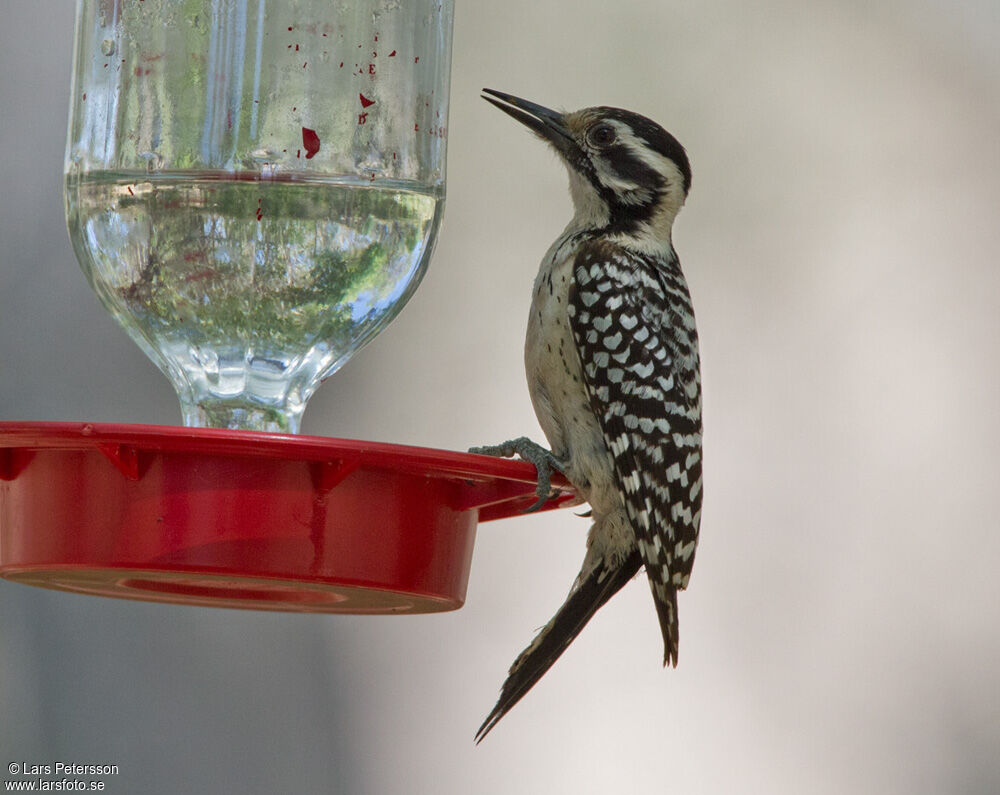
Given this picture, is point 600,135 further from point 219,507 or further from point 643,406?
point 219,507

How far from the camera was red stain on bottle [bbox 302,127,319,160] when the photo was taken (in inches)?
129

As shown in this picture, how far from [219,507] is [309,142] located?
838mm

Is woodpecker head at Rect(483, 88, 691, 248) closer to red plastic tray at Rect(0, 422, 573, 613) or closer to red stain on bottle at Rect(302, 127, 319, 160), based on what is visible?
red stain on bottle at Rect(302, 127, 319, 160)

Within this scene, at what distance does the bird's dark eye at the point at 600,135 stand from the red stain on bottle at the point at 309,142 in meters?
1.65

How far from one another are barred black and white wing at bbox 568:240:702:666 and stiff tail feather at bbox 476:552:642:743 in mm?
197

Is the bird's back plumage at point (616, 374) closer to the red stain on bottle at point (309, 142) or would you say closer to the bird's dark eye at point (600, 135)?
the bird's dark eye at point (600, 135)

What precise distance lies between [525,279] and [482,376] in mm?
473

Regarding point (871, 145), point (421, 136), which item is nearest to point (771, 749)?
point (871, 145)

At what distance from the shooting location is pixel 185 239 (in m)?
3.30

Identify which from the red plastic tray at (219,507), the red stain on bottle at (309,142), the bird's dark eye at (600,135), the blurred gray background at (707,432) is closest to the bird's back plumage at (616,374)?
the bird's dark eye at (600,135)

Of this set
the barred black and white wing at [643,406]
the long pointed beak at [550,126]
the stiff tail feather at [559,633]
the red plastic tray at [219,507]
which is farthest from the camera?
the long pointed beak at [550,126]

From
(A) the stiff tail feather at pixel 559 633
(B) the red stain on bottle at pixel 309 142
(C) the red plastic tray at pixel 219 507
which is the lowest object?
(A) the stiff tail feather at pixel 559 633

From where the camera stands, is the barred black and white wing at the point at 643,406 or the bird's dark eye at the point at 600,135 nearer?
the barred black and white wing at the point at 643,406

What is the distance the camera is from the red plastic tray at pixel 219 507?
2.78 m
